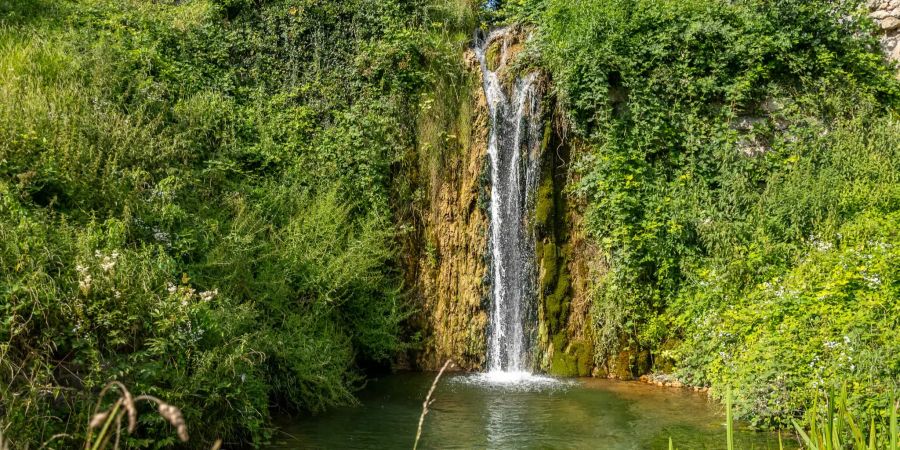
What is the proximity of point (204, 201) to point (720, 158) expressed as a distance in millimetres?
7222

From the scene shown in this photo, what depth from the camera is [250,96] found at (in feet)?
38.1

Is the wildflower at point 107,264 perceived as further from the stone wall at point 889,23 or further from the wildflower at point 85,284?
the stone wall at point 889,23

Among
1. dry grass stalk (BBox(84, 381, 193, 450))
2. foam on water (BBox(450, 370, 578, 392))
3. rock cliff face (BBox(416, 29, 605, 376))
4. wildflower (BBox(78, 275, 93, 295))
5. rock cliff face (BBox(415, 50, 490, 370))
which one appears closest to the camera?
dry grass stalk (BBox(84, 381, 193, 450))

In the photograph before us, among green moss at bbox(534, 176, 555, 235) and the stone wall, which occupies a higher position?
the stone wall

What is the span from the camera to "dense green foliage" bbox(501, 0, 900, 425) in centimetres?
881

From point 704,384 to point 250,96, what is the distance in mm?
8145

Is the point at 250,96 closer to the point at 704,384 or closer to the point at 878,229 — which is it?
the point at 704,384

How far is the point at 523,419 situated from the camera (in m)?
7.43

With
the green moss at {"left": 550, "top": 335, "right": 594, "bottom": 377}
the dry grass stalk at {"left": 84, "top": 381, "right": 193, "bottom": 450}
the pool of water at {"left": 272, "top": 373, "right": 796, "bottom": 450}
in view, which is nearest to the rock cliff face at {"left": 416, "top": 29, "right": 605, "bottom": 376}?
the green moss at {"left": 550, "top": 335, "right": 594, "bottom": 377}

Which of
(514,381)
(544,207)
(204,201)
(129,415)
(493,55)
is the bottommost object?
(514,381)

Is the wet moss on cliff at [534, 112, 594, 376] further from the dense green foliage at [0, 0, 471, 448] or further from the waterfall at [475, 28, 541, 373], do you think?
the dense green foliage at [0, 0, 471, 448]

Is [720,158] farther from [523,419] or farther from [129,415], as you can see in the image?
[129,415]

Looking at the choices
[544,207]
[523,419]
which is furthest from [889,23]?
[523,419]

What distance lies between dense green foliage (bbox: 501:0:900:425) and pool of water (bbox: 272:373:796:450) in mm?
747
